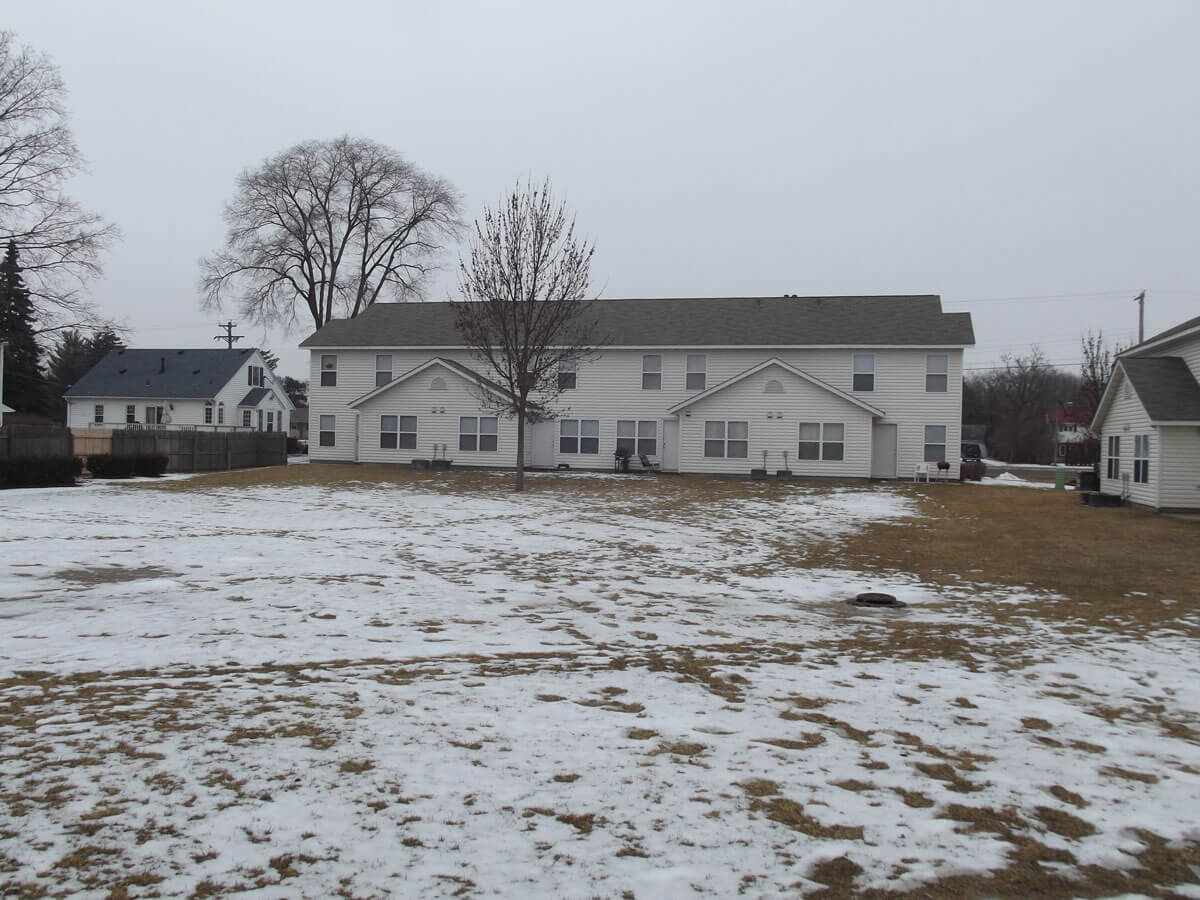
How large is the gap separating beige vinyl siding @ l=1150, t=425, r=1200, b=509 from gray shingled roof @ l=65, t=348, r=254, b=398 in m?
53.6

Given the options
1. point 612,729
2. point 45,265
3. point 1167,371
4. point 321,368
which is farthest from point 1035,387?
point 612,729

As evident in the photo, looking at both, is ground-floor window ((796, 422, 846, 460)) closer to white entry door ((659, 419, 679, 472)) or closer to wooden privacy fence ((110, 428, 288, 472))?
white entry door ((659, 419, 679, 472))

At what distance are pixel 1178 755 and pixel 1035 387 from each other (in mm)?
88523

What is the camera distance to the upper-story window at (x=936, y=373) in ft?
103

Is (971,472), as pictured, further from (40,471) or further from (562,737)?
(40,471)

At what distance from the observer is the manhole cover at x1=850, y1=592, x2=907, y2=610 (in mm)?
10820

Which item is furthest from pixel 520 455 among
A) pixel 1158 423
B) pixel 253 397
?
pixel 253 397

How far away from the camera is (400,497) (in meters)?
23.9

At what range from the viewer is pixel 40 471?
2502 centimetres

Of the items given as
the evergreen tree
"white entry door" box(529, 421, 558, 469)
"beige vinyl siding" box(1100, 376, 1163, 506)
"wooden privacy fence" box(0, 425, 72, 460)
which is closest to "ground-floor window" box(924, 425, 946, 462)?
"beige vinyl siding" box(1100, 376, 1163, 506)

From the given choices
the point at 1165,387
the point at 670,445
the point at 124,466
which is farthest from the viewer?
the point at 670,445

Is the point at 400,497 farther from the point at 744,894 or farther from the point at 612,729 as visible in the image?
the point at 744,894

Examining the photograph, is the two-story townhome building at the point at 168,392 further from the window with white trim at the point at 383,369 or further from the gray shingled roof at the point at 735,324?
the window with white trim at the point at 383,369

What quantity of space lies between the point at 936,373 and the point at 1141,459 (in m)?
9.79
